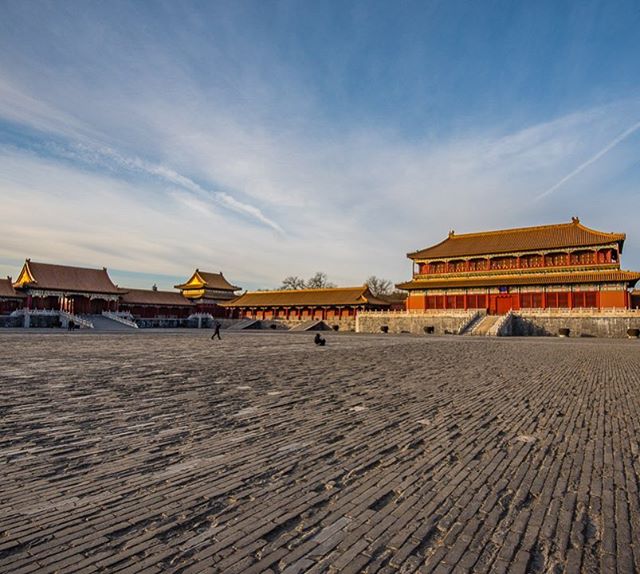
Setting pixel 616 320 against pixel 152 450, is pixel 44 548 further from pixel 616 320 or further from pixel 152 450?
pixel 616 320

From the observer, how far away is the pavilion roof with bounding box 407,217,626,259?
42469 mm

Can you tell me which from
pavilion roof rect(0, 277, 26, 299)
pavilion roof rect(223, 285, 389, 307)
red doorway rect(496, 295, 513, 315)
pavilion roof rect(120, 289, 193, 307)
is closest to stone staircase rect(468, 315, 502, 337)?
red doorway rect(496, 295, 513, 315)

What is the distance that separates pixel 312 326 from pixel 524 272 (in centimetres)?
2534

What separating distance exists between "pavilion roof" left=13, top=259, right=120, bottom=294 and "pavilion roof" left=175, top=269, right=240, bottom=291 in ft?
42.8

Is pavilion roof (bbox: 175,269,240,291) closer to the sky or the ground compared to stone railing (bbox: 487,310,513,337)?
closer to the sky

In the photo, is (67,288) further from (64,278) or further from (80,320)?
(80,320)

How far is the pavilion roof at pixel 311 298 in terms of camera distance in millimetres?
53812

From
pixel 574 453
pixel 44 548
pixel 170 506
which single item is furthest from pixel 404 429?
pixel 44 548

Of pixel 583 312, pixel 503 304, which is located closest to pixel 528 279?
pixel 503 304

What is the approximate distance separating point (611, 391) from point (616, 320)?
1290 inches

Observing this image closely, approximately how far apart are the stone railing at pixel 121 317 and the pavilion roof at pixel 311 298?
1380cm

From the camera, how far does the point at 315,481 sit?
13.6 feet

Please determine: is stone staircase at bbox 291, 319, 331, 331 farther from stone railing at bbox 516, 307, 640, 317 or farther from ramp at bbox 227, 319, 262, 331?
stone railing at bbox 516, 307, 640, 317

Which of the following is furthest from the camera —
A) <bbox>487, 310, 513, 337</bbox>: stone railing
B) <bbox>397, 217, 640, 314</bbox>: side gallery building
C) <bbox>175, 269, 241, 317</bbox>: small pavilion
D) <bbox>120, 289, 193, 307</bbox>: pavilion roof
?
<bbox>175, 269, 241, 317</bbox>: small pavilion
